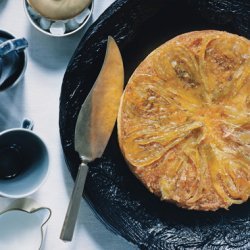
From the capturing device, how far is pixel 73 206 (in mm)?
1963

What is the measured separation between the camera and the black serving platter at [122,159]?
2.03 metres

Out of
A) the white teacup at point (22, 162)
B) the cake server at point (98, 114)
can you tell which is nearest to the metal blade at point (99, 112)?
the cake server at point (98, 114)

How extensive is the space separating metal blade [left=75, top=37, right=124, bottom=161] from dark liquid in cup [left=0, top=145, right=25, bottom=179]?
17 centimetres

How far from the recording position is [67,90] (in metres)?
2.02

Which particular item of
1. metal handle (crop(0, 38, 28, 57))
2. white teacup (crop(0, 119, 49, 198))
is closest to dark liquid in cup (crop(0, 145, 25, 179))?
white teacup (crop(0, 119, 49, 198))

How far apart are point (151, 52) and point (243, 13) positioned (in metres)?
0.27

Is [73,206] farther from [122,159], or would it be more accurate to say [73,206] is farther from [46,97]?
[46,97]

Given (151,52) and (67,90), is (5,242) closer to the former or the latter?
(67,90)

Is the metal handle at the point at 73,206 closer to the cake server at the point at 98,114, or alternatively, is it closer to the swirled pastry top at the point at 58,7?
the cake server at the point at 98,114

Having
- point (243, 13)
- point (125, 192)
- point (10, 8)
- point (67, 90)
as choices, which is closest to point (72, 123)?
point (67, 90)

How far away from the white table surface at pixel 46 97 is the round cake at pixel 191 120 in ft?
0.79

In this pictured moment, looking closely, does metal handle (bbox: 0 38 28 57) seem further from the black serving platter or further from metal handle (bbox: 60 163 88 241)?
metal handle (bbox: 60 163 88 241)

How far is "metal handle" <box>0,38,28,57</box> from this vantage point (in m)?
1.89

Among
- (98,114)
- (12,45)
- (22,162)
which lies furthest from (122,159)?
(12,45)
